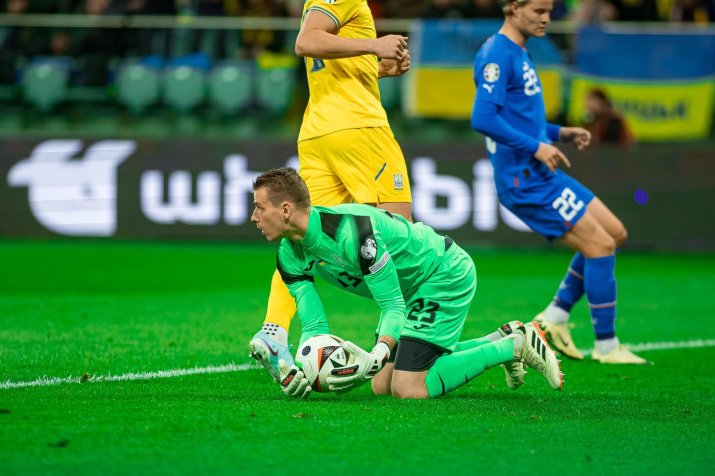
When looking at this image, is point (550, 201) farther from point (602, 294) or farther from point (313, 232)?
point (313, 232)

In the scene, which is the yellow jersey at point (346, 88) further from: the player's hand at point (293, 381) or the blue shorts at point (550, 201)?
the player's hand at point (293, 381)

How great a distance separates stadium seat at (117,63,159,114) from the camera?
1577 centimetres

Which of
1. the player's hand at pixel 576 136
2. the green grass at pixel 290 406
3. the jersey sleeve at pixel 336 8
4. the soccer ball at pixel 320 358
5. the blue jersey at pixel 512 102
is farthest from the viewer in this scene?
the player's hand at pixel 576 136

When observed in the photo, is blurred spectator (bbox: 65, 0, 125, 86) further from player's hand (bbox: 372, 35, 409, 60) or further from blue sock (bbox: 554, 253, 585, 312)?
player's hand (bbox: 372, 35, 409, 60)

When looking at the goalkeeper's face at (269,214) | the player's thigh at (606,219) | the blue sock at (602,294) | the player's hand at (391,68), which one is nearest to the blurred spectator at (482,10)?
the player's thigh at (606,219)

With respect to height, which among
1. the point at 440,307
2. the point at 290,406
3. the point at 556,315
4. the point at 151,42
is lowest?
the point at 556,315

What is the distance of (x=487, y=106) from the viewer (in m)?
7.45

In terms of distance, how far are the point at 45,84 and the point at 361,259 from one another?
38.1 ft

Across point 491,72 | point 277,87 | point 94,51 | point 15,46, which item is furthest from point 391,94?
point 491,72

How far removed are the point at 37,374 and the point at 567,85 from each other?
10.3 meters

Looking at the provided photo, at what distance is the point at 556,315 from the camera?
7832 mm

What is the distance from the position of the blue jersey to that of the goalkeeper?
67.0 inches

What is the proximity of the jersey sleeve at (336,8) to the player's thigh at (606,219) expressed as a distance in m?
2.11

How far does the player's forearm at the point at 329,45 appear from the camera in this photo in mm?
6230
